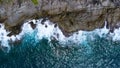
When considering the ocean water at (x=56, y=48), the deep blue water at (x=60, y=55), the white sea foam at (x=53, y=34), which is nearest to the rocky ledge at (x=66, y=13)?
the white sea foam at (x=53, y=34)

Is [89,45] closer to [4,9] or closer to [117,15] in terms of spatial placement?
[117,15]

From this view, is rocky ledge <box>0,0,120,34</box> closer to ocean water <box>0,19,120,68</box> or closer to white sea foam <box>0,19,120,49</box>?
white sea foam <box>0,19,120,49</box>

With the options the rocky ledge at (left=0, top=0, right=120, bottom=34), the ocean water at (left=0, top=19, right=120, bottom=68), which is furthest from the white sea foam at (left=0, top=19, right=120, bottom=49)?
the rocky ledge at (left=0, top=0, right=120, bottom=34)

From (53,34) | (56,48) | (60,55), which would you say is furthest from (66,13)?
(60,55)

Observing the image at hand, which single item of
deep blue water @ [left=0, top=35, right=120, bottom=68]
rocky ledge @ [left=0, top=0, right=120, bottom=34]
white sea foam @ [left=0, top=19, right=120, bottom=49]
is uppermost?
rocky ledge @ [left=0, top=0, right=120, bottom=34]

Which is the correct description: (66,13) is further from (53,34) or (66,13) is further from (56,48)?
(56,48)

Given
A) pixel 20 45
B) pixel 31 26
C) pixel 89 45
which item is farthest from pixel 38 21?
pixel 89 45
